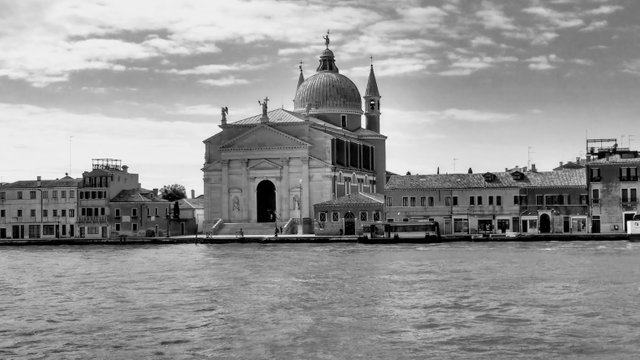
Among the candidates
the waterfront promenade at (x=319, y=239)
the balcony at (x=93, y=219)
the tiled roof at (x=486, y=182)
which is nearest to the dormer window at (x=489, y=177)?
the tiled roof at (x=486, y=182)

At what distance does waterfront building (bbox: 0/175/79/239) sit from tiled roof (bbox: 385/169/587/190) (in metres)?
26.3

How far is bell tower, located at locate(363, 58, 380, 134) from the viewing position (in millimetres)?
101000

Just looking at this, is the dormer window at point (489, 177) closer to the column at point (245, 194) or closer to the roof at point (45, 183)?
the column at point (245, 194)

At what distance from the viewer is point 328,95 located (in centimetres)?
9462

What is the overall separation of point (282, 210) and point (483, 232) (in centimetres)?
1683

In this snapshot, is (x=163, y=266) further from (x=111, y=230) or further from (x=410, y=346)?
(x=111, y=230)

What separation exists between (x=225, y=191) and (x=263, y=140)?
5068 millimetres

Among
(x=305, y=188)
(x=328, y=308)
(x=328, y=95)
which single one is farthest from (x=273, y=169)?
(x=328, y=308)

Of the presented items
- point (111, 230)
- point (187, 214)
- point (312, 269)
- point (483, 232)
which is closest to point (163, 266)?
point (312, 269)

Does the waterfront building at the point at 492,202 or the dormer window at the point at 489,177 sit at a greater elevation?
the dormer window at the point at 489,177

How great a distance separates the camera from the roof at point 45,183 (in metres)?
83.7

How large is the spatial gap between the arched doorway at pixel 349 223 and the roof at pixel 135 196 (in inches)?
667

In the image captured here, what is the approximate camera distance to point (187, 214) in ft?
299

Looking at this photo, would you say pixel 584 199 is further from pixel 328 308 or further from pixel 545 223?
pixel 328 308
